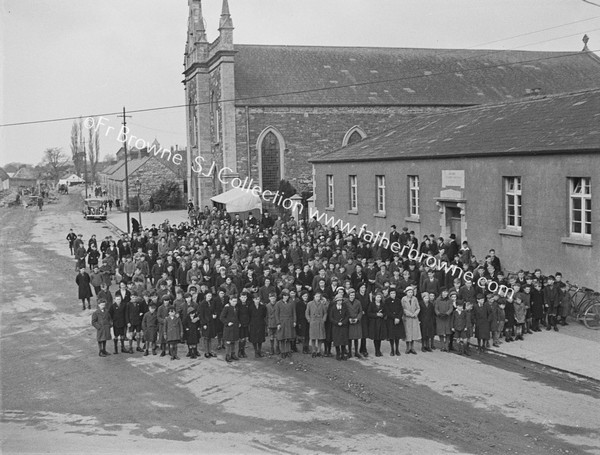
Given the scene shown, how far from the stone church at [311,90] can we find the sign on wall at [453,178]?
20923 millimetres

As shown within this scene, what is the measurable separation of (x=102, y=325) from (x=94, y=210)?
131 feet

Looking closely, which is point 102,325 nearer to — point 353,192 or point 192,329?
point 192,329

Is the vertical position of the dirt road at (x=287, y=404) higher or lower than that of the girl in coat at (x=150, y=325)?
lower

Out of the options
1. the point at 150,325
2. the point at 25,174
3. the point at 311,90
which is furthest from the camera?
the point at 25,174

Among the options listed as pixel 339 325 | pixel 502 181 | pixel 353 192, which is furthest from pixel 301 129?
pixel 339 325

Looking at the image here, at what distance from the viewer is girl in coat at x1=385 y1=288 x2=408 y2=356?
14633 mm

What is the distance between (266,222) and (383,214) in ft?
22.8

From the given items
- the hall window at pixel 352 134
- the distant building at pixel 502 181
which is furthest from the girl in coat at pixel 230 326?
the hall window at pixel 352 134

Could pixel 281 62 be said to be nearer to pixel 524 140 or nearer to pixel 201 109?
pixel 201 109

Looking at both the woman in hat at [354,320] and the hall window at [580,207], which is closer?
the woman in hat at [354,320]

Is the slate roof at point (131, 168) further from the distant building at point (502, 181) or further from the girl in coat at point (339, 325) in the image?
the girl in coat at point (339, 325)

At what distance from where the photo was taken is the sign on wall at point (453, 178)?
22641 millimetres

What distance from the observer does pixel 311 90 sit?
4481 centimetres

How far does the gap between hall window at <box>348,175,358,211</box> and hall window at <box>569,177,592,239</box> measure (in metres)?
13.3
